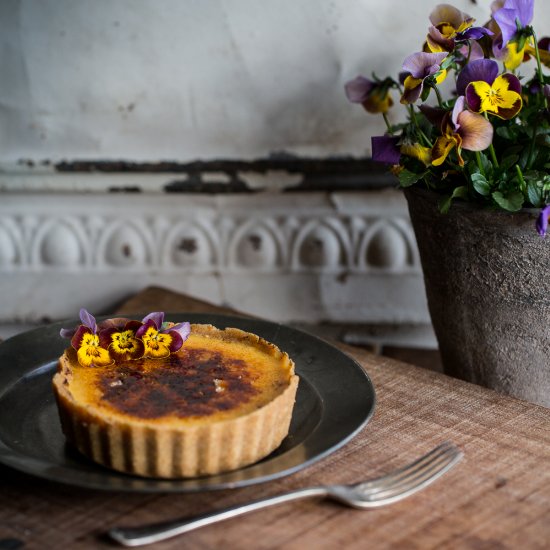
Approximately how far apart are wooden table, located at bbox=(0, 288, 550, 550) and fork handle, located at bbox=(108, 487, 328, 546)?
0.01 metres

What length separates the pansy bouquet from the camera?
770 millimetres

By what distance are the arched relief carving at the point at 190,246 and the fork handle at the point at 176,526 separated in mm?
685

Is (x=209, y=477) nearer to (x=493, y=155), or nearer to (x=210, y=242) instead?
(x=493, y=155)

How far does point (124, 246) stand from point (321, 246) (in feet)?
1.00

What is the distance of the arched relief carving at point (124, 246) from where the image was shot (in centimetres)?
124

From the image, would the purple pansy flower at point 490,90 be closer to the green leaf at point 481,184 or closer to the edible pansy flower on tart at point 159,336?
the green leaf at point 481,184

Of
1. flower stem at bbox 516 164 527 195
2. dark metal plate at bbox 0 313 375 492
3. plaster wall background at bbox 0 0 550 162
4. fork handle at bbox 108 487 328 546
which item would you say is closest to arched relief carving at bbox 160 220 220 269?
plaster wall background at bbox 0 0 550 162

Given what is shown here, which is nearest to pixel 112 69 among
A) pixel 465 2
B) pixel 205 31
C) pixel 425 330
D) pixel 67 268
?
pixel 205 31

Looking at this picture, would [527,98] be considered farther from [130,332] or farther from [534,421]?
[130,332]

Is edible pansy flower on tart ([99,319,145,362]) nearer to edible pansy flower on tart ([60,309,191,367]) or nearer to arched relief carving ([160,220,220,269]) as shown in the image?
edible pansy flower on tart ([60,309,191,367])

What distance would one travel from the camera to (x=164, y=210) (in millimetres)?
1242

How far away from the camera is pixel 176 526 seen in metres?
0.57

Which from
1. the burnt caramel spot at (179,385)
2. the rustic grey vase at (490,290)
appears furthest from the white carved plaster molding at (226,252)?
the burnt caramel spot at (179,385)

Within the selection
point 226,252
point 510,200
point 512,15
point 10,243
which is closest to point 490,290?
point 510,200
